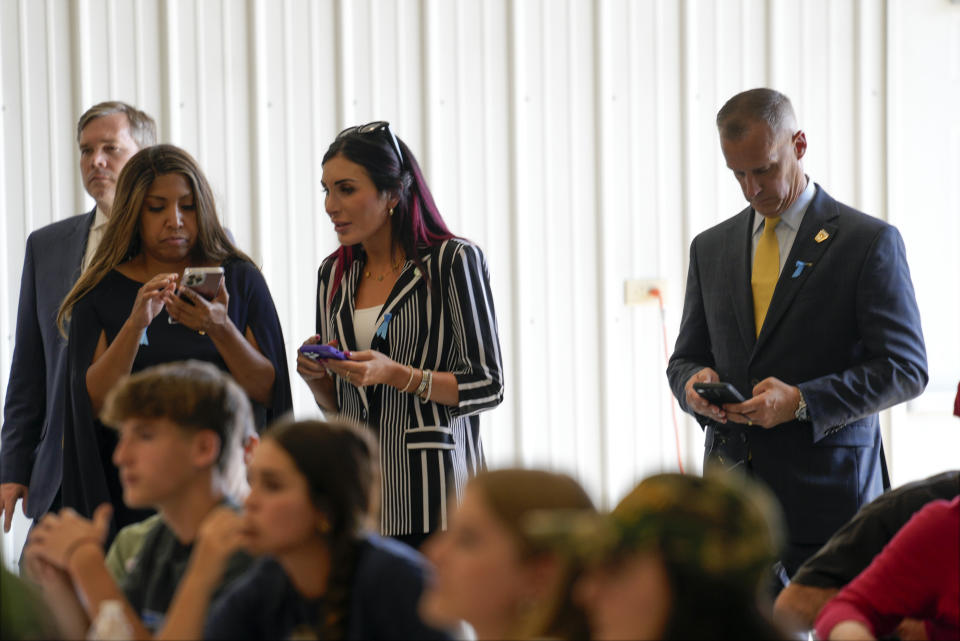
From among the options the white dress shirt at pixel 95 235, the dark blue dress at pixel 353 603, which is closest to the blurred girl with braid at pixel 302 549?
the dark blue dress at pixel 353 603

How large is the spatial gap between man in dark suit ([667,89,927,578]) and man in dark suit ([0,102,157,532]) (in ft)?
5.58

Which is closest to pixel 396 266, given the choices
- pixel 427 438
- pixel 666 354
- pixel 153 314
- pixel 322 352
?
pixel 322 352

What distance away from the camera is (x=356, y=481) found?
1714mm

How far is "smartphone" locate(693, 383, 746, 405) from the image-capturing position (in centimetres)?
259

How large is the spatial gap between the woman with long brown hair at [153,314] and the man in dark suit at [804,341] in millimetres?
1108

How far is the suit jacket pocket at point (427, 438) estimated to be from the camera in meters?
2.68

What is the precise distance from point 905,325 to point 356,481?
1.52 metres

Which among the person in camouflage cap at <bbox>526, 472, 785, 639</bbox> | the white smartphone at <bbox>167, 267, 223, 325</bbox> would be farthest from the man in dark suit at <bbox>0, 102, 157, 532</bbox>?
the person in camouflage cap at <bbox>526, 472, 785, 639</bbox>

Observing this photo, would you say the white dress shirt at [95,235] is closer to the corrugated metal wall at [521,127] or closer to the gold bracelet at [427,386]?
the corrugated metal wall at [521,127]

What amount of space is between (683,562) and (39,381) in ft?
7.98

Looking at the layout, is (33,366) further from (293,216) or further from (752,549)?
(752,549)

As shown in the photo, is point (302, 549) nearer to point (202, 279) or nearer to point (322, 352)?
point (322, 352)

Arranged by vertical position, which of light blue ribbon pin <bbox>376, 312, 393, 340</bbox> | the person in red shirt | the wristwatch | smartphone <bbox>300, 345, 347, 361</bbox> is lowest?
the person in red shirt

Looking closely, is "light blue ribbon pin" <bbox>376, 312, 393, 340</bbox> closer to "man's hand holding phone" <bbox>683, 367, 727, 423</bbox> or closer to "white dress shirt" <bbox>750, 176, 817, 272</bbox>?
"man's hand holding phone" <bbox>683, 367, 727, 423</bbox>
